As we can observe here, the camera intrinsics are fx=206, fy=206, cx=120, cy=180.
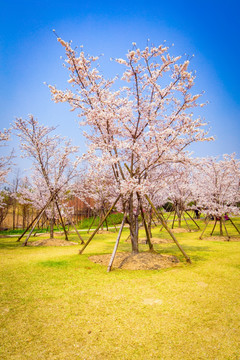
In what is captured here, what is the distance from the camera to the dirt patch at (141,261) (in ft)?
21.9

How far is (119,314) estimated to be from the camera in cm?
362

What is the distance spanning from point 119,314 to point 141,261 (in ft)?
11.3

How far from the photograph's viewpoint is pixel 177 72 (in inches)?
281

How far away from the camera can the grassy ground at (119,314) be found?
2703mm

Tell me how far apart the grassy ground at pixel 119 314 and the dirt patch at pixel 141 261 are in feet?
1.57

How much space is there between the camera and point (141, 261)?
695 cm

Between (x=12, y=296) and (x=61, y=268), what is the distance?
2.19 m

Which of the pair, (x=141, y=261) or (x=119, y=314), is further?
(x=141, y=261)

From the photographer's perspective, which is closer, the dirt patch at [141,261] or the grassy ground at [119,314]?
the grassy ground at [119,314]

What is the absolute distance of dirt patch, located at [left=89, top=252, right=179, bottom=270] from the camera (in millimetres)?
6669

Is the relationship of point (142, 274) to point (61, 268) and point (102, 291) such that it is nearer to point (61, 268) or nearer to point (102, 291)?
point (102, 291)

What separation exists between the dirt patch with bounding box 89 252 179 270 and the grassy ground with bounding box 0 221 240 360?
0.48 meters

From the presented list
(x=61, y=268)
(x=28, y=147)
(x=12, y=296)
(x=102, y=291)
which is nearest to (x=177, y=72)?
(x=102, y=291)

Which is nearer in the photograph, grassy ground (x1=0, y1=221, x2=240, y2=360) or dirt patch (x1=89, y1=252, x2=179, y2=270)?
grassy ground (x1=0, y1=221, x2=240, y2=360)
